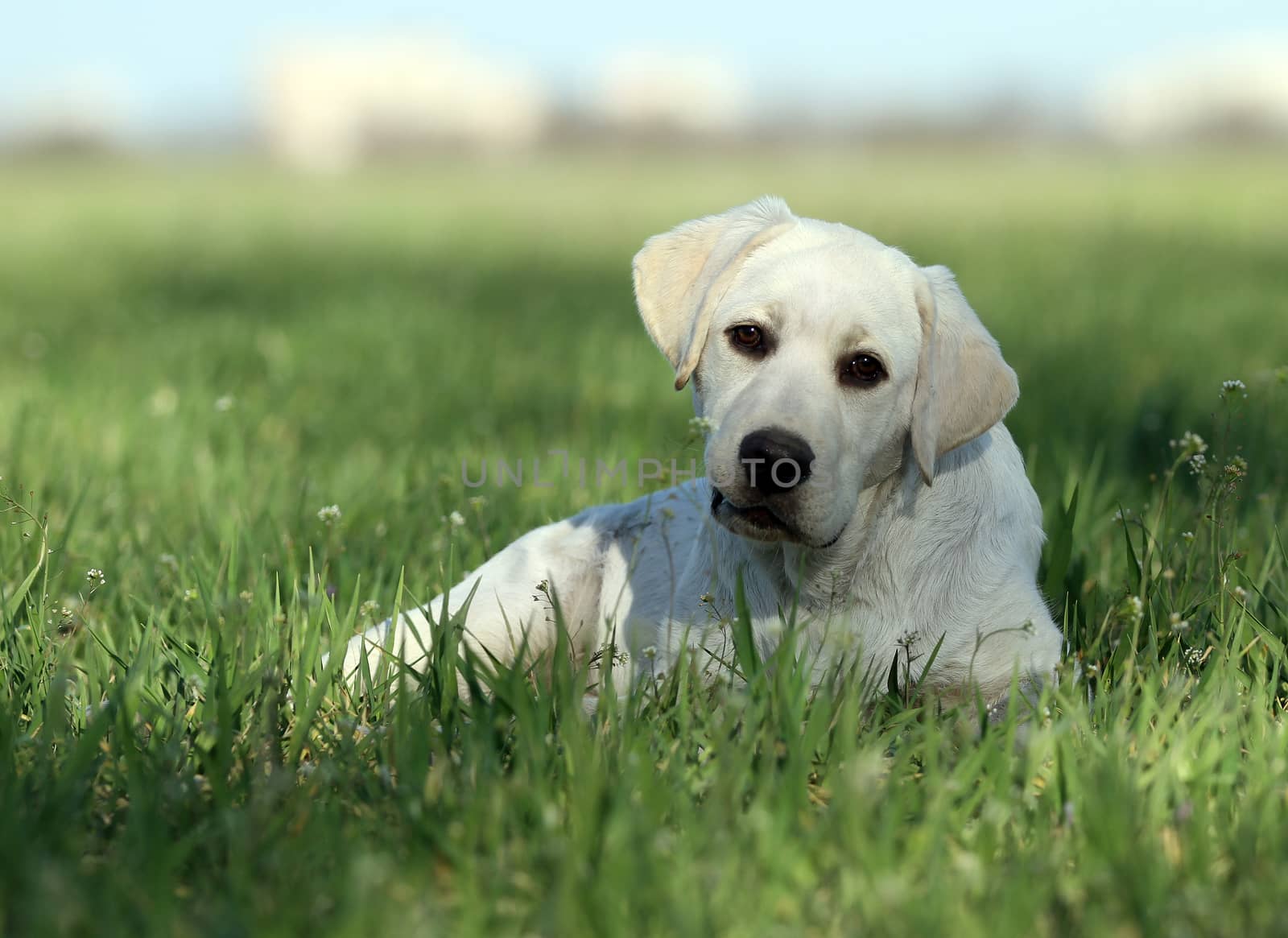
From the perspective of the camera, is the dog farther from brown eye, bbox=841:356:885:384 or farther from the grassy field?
the grassy field

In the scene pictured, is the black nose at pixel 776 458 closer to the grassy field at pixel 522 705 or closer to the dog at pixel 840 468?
the dog at pixel 840 468

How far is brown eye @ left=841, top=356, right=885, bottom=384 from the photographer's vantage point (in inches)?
123

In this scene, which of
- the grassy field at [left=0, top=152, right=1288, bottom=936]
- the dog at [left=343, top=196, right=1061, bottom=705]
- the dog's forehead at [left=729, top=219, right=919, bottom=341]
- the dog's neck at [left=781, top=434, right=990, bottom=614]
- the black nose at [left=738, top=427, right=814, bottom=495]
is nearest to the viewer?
the grassy field at [left=0, top=152, right=1288, bottom=936]

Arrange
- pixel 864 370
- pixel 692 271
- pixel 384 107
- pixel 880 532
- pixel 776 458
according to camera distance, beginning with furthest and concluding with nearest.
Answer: pixel 384 107, pixel 692 271, pixel 880 532, pixel 864 370, pixel 776 458

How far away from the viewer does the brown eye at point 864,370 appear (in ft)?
10.3

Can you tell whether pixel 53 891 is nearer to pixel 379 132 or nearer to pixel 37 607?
pixel 37 607

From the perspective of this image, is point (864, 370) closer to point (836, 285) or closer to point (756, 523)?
point (836, 285)

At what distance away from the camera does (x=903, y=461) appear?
3.30 meters

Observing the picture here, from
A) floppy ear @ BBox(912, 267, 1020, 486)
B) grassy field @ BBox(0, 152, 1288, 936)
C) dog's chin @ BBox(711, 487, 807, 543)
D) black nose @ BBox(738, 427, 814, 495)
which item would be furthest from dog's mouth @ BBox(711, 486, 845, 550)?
floppy ear @ BBox(912, 267, 1020, 486)

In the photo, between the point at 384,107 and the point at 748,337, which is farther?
the point at 384,107

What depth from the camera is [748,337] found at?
10.5ft

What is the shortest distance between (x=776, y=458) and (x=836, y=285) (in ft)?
1.74

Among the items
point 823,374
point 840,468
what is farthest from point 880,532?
point 823,374

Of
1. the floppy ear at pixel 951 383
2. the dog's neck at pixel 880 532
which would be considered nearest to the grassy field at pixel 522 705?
the dog's neck at pixel 880 532
